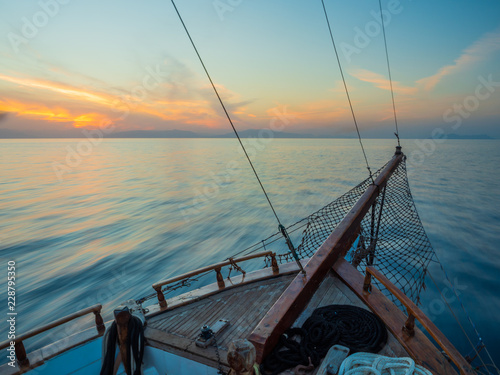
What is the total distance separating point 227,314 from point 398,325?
247 cm

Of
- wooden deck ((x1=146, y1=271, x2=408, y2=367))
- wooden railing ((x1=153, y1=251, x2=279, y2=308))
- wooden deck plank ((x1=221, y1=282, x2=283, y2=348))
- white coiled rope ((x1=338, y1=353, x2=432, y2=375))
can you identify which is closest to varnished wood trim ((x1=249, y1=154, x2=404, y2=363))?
wooden deck ((x1=146, y1=271, x2=408, y2=367))

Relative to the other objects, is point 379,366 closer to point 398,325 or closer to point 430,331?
point 430,331

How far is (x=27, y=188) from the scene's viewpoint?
28.1m

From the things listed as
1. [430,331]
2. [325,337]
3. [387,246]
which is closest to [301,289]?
[325,337]

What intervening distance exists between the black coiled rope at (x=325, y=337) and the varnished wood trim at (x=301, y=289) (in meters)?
0.12

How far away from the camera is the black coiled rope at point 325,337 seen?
2912mm

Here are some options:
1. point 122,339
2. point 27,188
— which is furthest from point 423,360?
point 27,188

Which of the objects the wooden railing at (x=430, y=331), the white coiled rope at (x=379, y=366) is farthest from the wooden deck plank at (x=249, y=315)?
the wooden railing at (x=430, y=331)

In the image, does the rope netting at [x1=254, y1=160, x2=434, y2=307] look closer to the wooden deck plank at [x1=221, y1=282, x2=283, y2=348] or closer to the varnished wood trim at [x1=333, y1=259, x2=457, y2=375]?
the wooden deck plank at [x1=221, y1=282, x2=283, y2=348]

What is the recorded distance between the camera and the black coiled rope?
2.91 m

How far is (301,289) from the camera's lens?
358 centimetres

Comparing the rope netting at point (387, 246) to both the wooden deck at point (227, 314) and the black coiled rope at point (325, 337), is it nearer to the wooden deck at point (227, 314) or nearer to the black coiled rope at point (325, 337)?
the wooden deck at point (227, 314)

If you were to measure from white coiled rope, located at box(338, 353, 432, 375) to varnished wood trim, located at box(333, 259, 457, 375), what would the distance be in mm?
658

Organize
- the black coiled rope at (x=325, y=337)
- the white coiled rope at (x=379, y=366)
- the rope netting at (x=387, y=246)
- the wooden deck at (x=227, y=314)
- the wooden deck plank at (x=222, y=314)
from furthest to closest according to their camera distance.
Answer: the rope netting at (x=387, y=246), the wooden deck plank at (x=222, y=314), the wooden deck at (x=227, y=314), the black coiled rope at (x=325, y=337), the white coiled rope at (x=379, y=366)
